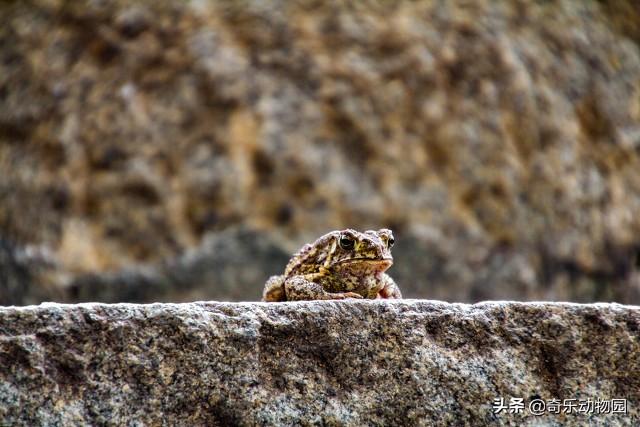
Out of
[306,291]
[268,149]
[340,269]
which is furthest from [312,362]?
[268,149]

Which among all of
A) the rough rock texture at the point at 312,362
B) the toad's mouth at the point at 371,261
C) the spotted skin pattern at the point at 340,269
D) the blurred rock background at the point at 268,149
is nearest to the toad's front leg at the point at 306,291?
the spotted skin pattern at the point at 340,269

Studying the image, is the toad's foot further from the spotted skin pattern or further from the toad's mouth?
the toad's mouth

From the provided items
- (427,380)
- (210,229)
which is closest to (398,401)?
(427,380)

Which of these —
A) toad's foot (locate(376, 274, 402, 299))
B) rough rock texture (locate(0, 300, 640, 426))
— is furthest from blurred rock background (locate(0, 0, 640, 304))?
rough rock texture (locate(0, 300, 640, 426))

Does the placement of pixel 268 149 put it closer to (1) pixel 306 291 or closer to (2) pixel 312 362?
(1) pixel 306 291

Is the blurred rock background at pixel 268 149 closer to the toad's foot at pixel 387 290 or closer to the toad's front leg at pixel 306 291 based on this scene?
the toad's foot at pixel 387 290

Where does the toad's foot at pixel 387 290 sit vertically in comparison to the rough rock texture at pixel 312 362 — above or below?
above

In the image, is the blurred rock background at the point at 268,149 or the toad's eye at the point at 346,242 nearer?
the toad's eye at the point at 346,242

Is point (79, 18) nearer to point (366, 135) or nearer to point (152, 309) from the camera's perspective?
point (366, 135)
